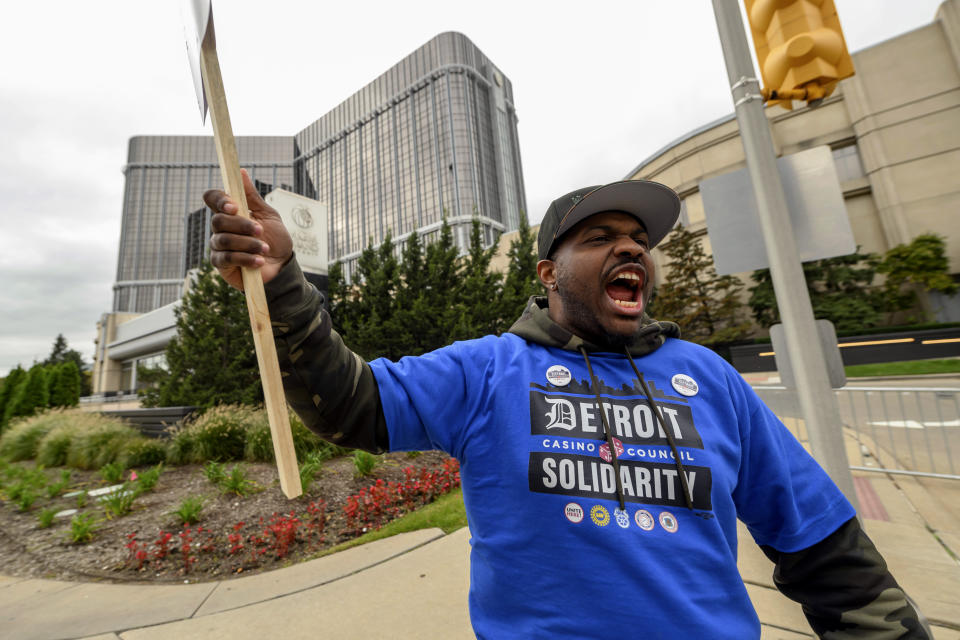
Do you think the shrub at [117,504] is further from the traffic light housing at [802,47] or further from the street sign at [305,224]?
the traffic light housing at [802,47]

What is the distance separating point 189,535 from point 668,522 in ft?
14.8

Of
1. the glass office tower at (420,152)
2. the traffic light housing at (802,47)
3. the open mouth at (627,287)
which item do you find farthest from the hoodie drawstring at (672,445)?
the glass office tower at (420,152)

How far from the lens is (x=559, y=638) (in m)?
0.99

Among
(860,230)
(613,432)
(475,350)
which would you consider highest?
(860,230)

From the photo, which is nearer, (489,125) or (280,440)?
(280,440)

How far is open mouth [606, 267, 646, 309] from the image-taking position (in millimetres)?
1483

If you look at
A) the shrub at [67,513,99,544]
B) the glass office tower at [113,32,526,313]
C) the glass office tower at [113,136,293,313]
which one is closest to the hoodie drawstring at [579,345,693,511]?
the shrub at [67,513,99,544]

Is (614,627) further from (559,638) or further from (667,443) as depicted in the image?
(667,443)

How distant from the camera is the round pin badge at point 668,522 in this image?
42.3 inches

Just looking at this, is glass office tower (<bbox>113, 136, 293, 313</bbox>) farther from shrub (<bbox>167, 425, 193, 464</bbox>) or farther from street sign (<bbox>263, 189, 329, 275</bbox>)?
shrub (<bbox>167, 425, 193, 464</bbox>)

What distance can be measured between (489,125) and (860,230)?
224 feet

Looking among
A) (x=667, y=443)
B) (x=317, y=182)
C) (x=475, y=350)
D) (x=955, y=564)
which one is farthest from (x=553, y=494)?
(x=317, y=182)

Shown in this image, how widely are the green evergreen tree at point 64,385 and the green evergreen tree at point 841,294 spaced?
32.0m

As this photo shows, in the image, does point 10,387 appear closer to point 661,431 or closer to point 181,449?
point 181,449
